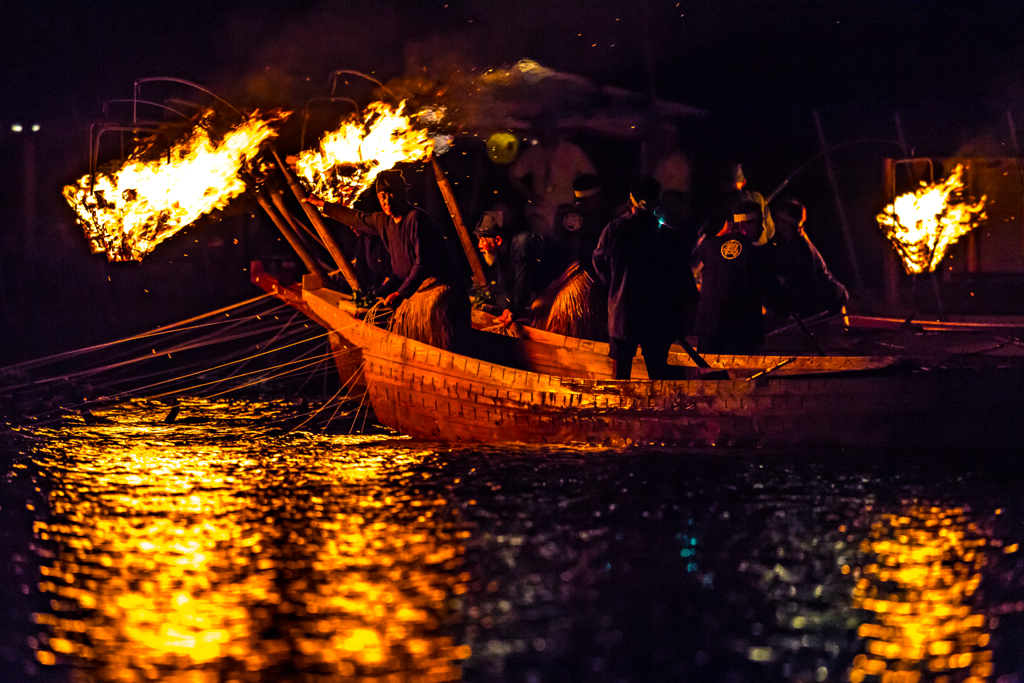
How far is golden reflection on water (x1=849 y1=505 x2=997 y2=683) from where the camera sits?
4.00 meters

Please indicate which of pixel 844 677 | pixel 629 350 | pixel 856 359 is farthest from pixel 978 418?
pixel 844 677

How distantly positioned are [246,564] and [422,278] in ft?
12.8

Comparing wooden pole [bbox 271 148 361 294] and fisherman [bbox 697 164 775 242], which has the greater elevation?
fisherman [bbox 697 164 775 242]

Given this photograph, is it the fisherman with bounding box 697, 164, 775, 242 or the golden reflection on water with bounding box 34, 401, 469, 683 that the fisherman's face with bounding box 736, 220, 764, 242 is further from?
the fisherman with bounding box 697, 164, 775, 242

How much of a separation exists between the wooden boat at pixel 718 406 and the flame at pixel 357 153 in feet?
6.66

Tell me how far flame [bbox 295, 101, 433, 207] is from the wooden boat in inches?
79.9

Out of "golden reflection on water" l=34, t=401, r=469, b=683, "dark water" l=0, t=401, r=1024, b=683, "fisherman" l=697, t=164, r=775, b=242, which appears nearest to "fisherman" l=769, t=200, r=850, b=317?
"dark water" l=0, t=401, r=1024, b=683

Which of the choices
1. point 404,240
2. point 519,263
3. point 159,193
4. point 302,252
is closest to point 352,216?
point 404,240

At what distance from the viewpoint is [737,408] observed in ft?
25.3

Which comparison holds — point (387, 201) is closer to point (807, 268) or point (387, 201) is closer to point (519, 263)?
point (519, 263)

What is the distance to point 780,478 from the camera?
707 centimetres

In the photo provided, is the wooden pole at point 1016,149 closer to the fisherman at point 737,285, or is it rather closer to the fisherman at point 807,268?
the fisherman at point 807,268

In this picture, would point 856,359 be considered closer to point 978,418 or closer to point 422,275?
point 978,418

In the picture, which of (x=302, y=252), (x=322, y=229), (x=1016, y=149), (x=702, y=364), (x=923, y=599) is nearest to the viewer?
(x=923, y=599)
